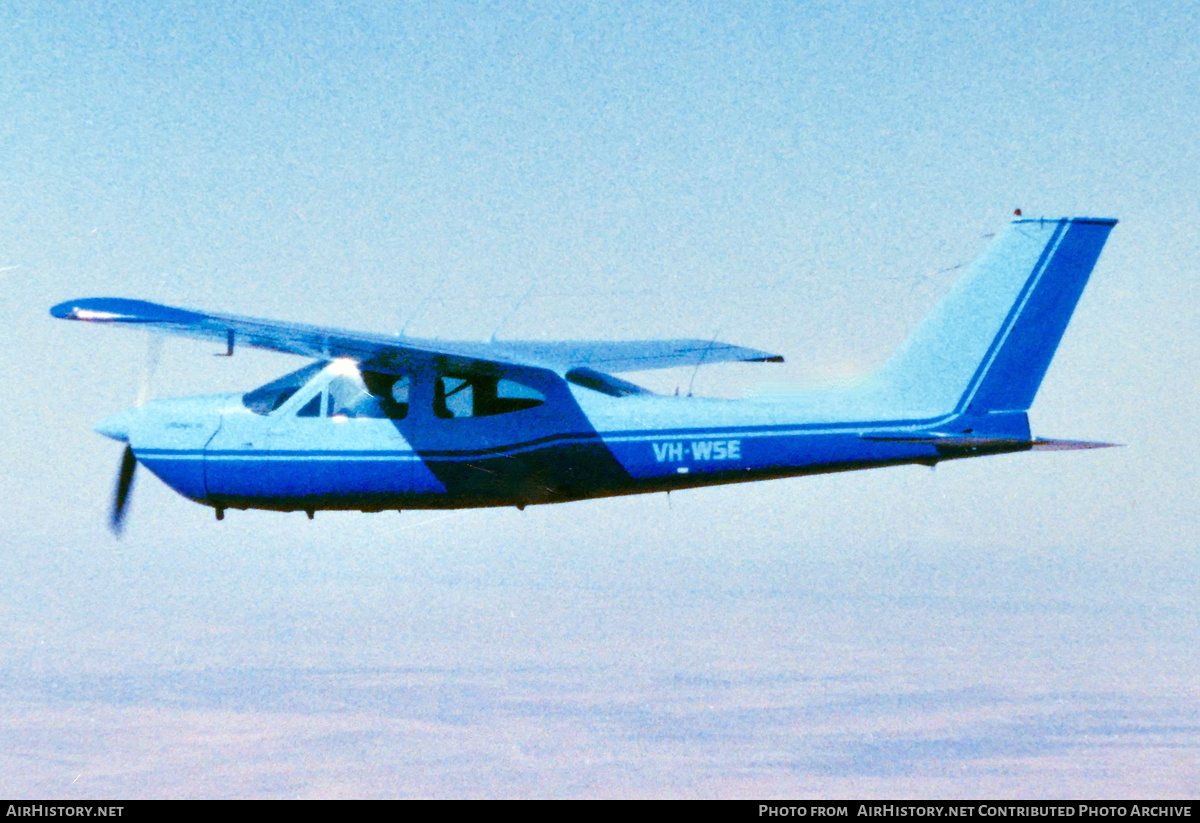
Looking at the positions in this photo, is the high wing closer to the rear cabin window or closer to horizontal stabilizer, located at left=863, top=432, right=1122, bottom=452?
the rear cabin window

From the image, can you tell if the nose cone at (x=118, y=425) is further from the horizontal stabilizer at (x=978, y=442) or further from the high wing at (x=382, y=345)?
the horizontal stabilizer at (x=978, y=442)

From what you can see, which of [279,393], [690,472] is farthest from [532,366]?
[279,393]

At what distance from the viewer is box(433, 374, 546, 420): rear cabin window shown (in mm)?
19281

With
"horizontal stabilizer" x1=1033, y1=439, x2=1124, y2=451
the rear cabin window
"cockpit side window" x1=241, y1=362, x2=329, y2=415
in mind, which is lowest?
"horizontal stabilizer" x1=1033, y1=439, x2=1124, y2=451

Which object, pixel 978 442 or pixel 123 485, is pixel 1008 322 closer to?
pixel 978 442

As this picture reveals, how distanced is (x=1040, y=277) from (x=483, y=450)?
24.8ft

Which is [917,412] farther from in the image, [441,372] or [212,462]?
[212,462]

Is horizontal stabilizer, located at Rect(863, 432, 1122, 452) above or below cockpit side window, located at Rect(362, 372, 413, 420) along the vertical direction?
below

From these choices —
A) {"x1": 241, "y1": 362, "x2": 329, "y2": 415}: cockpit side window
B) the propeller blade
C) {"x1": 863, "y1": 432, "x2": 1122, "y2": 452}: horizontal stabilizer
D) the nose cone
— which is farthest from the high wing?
{"x1": 863, "y1": 432, "x2": 1122, "y2": 452}: horizontal stabilizer

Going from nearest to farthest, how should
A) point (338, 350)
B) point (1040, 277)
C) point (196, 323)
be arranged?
point (196, 323), point (1040, 277), point (338, 350)

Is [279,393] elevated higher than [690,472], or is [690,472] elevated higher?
[279,393]

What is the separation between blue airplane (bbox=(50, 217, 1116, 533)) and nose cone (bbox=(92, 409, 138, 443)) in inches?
1.2

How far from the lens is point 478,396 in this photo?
63.8 ft

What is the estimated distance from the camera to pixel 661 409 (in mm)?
18781
